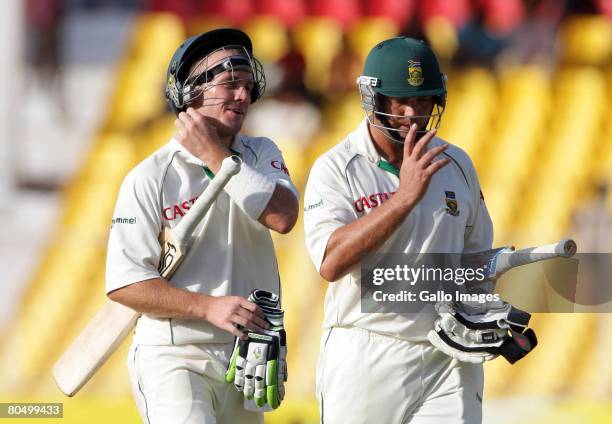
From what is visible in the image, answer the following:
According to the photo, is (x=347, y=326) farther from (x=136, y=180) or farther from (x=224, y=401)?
(x=136, y=180)

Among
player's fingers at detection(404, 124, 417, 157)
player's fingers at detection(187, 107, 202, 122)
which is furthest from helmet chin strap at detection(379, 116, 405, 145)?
player's fingers at detection(187, 107, 202, 122)

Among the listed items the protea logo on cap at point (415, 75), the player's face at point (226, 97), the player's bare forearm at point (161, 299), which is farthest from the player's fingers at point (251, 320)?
the protea logo on cap at point (415, 75)

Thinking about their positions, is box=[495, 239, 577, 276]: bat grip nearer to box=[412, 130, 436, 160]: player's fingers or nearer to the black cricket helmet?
box=[412, 130, 436, 160]: player's fingers

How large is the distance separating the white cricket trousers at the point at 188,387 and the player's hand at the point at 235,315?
18 cm

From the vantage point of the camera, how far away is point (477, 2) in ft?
35.3

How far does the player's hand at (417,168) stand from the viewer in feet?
13.1

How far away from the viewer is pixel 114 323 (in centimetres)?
443

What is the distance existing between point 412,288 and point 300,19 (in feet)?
22.4

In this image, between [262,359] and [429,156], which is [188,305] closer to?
[262,359]

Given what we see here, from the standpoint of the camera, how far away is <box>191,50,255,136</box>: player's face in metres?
4.32

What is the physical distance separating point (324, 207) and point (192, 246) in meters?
0.46

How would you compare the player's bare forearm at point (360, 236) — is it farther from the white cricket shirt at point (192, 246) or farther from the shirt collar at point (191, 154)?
the shirt collar at point (191, 154)

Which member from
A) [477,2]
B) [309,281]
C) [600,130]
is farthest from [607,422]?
[477,2]

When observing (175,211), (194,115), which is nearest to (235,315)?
(175,211)
